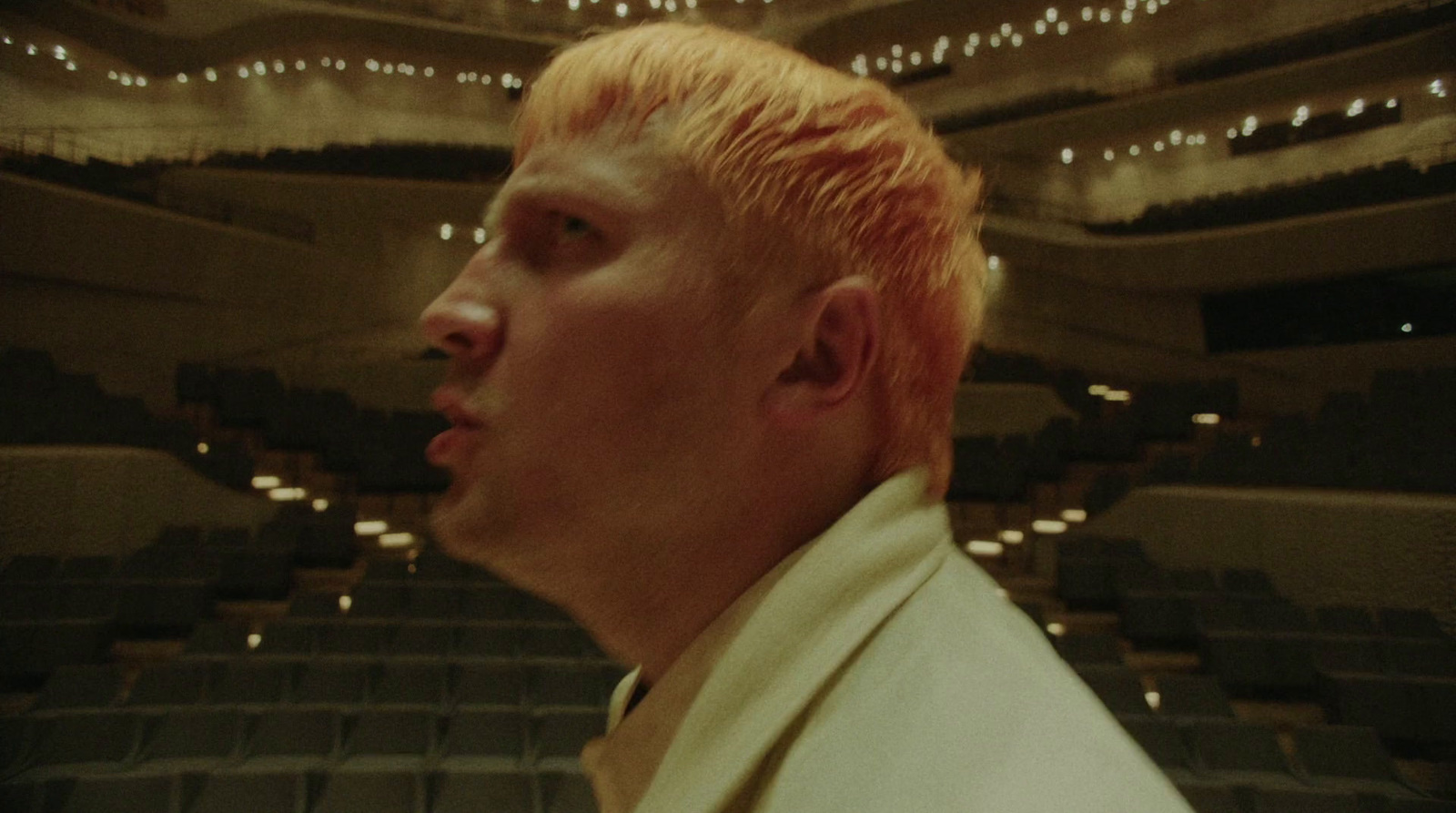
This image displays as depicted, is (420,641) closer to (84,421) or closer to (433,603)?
(433,603)

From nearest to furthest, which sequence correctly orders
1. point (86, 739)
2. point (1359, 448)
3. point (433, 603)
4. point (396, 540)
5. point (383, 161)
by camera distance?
point (86, 739) < point (433, 603) < point (1359, 448) < point (396, 540) < point (383, 161)

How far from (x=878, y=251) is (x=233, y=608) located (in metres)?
5.30

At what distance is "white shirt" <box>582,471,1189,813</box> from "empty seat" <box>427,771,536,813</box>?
2703 millimetres

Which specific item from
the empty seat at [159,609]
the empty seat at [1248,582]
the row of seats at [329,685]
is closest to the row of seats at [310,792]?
the row of seats at [329,685]

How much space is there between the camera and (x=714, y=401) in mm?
426

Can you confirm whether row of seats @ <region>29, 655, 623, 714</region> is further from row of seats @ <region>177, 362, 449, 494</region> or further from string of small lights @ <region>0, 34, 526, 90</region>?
string of small lights @ <region>0, 34, 526, 90</region>

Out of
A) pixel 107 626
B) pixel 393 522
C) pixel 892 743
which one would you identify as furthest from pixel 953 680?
pixel 393 522

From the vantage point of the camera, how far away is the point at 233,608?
4.82 m

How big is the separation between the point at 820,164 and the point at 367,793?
2909 millimetres

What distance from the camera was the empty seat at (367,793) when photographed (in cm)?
273

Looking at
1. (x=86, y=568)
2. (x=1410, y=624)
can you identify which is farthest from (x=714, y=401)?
(x=86, y=568)

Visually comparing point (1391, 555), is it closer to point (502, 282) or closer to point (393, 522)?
point (502, 282)

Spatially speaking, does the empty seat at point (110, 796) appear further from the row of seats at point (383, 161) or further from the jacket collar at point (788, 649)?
the row of seats at point (383, 161)

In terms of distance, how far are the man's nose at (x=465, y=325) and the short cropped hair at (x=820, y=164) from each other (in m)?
0.11
